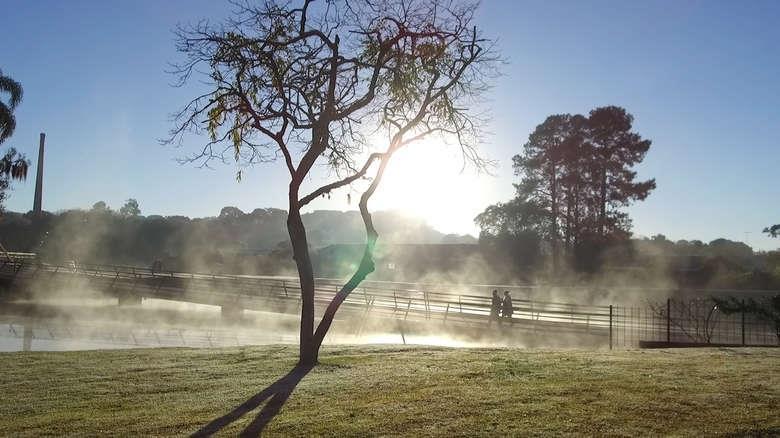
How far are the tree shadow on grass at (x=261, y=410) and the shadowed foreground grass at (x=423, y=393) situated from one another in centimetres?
14

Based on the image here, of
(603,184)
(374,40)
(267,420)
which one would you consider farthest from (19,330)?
(603,184)

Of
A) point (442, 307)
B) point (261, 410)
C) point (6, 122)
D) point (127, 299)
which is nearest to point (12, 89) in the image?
point (6, 122)

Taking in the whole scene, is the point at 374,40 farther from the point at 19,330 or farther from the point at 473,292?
the point at 473,292

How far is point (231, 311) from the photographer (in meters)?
38.8

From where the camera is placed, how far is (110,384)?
448 inches

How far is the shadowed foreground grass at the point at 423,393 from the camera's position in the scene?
7.69 metres

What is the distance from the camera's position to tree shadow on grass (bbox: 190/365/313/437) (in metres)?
7.95

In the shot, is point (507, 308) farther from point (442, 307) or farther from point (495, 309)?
point (442, 307)

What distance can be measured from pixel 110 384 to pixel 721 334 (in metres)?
20.0

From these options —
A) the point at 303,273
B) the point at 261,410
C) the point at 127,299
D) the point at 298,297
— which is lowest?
the point at 127,299

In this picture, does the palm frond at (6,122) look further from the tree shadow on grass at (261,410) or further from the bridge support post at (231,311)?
the tree shadow on grass at (261,410)

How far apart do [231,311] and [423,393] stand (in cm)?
3108

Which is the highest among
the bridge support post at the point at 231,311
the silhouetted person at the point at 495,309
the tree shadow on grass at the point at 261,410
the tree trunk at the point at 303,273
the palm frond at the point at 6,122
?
the palm frond at the point at 6,122

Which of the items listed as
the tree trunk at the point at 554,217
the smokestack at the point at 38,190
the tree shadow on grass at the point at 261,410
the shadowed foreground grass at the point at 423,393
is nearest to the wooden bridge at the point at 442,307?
the tree trunk at the point at 554,217
